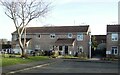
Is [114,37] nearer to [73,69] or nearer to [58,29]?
[58,29]

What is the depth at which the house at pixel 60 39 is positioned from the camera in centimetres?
6631

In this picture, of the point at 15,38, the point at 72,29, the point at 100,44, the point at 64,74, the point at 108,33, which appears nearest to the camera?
the point at 64,74

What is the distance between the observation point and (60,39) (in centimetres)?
6850

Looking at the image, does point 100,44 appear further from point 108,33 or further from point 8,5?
point 8,5

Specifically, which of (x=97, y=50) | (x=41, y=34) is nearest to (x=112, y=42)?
(x=97, y=50)

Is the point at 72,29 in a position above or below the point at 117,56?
above

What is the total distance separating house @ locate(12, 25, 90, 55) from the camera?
66.3 m

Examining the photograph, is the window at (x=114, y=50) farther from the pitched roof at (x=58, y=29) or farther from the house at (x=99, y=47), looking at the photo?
the pitched roof at (x=58, y=29)

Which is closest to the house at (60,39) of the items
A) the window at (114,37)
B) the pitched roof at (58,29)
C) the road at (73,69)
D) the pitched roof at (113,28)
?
the pitched roof at (58,29)

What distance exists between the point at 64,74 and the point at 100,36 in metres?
68.4

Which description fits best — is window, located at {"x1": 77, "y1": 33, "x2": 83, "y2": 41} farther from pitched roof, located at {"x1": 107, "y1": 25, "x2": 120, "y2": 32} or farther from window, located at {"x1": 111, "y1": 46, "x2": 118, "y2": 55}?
window, located at {"x1": 111, "y1": 46, "x2": 118, "y2": 55}

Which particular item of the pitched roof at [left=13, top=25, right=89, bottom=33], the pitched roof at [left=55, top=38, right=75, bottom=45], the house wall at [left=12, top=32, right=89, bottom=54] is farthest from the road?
the pitched roof at [left=13, top=25, right=89, bottom=33]

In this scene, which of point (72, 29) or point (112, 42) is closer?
point (112, 42)

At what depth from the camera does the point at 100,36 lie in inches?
3474
